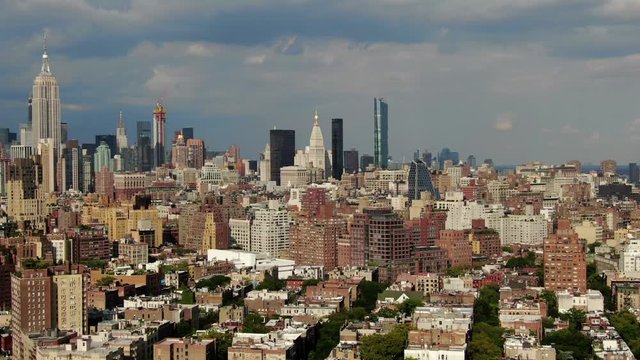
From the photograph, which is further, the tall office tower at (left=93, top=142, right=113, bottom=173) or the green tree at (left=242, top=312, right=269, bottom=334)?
the tall office tower at (left=93, top=142, right=113, bottom=173)

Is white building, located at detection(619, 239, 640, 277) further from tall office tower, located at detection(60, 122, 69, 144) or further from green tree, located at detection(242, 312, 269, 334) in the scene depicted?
tall office tower, located at detection(60, 122, 69, 144)

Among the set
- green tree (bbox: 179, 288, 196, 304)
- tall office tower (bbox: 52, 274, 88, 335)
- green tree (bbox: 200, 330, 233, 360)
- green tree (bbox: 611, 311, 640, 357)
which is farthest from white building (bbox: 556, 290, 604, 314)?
tall office tower (bbox: 52, 274, 88, 335)

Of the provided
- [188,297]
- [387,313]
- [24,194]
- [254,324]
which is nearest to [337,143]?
[24,194]

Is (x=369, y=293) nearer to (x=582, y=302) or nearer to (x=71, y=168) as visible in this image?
(x=582, y=302)

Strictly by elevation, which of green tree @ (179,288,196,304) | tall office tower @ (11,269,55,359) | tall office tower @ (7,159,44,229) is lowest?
green tree @ (179,288,196,304)

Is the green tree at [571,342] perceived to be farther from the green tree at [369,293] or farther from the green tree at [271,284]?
the green tree at [271,284]

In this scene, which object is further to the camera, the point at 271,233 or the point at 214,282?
the point at 271,233
